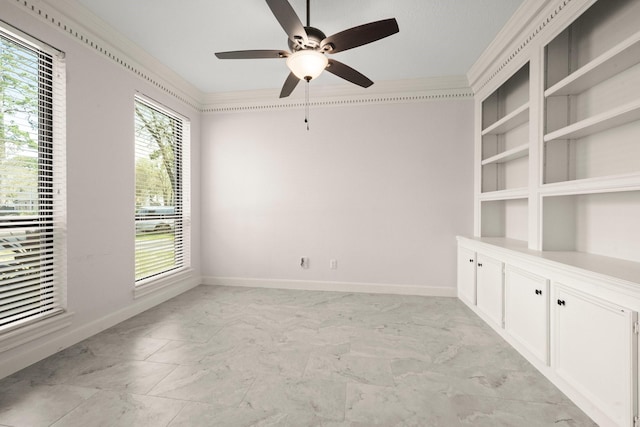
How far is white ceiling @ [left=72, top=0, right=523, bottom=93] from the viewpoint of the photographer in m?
2.38

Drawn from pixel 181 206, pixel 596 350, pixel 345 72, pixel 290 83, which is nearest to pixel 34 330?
pixel 181 206

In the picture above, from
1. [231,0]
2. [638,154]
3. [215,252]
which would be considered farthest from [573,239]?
[215,252]

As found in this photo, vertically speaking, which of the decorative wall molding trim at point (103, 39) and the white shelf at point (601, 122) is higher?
the decorative wall molding trim at point (103, 39)

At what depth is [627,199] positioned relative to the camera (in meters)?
1.95

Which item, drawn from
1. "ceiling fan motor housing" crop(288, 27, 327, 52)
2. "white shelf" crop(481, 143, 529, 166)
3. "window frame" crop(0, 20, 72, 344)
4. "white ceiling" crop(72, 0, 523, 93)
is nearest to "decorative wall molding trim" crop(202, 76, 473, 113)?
"white ceiling" crop(72, 0, 523, 93)

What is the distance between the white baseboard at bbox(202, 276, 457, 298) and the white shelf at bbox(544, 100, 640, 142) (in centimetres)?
231

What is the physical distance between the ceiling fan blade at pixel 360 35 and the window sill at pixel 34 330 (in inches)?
120

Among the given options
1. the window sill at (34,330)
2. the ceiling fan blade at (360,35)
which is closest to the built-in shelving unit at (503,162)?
the ceiling fan blade at (360,35)

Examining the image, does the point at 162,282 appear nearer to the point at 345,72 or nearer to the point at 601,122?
the point at 345,72

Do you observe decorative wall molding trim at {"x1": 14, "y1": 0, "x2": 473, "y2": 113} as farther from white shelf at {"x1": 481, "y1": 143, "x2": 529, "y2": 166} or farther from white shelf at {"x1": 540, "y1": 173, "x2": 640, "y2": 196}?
white shelf at {"x1": 540, "y1": 173, "x2": 640, "y2": 196}

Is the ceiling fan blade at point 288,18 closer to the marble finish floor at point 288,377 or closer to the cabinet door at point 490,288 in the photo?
the marble finish floor at point 288,377

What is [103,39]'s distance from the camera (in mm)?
2686

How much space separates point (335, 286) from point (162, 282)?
7.65 feet

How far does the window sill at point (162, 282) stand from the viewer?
3.20 meters
